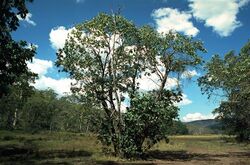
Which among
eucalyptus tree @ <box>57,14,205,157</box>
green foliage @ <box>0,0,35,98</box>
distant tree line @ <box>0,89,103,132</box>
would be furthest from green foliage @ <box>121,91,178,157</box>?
distant tree line @ <box>0,89,103,132</box>

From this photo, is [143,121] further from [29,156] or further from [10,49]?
[10,49]

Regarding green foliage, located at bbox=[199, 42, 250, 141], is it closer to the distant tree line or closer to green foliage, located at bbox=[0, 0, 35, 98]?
green foliage, located at bbox=[0, 0, 35, 98]

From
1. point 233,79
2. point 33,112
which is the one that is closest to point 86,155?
point 233,79

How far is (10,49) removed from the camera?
19.3 m

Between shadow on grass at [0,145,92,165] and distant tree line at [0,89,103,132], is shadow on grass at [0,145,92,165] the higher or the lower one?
the lower one

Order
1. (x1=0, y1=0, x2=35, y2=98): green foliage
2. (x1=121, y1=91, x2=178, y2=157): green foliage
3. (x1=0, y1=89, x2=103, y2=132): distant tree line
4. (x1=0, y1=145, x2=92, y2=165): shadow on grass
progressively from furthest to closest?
(x1=0, y1=89, x2=103, y2=132): distant tree line
(x1=121, y1=91, x2=178, y2=157): green foliage
(x1=0, y1=145, x2=92, y2=165): shadow on grass
(x1=0, y1=0, x2=35, y2=98): green foliage

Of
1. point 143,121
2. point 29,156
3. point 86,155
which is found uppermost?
point 143,121

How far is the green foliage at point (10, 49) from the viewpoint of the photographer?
18.8 metres

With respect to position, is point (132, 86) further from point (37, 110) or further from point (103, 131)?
point (37, 110)

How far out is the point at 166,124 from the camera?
4094 centimetres

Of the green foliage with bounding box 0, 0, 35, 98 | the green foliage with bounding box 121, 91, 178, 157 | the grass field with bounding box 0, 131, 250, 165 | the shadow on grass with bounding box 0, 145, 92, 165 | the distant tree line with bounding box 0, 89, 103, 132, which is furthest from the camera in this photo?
the distant tree line with bounding box 0, 89, 103, 132

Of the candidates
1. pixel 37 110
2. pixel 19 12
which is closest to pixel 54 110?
pixel 37 110

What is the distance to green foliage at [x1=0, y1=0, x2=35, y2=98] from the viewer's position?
1883 cm

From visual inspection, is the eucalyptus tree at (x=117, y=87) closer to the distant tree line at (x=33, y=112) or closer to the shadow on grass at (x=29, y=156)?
the shadow on grass at (x=29, y=156)
